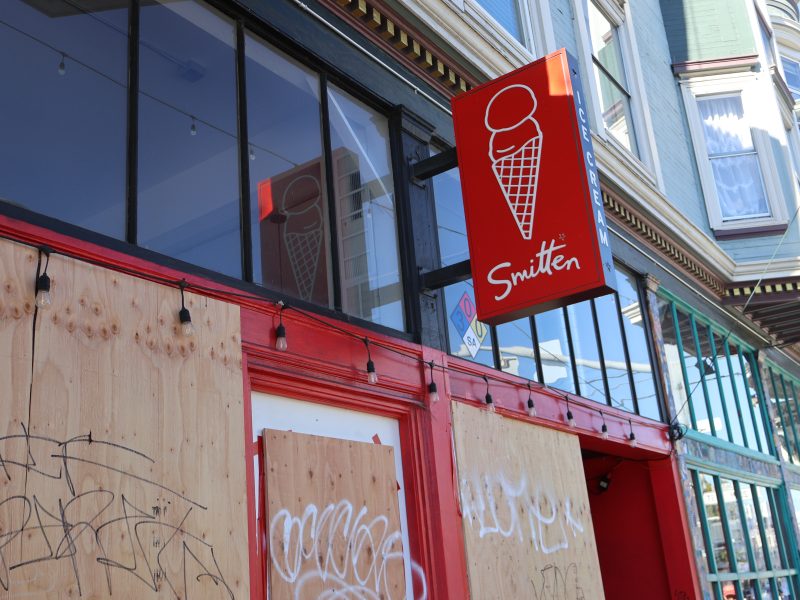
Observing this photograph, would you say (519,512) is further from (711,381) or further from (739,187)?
(739,187)

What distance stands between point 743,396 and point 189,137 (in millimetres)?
11236

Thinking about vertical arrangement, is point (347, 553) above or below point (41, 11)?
below

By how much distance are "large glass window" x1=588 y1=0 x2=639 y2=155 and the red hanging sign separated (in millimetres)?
5100

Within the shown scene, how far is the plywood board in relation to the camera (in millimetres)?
3625

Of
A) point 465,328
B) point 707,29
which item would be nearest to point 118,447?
point 465,328

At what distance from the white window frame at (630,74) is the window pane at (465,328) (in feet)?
14.8

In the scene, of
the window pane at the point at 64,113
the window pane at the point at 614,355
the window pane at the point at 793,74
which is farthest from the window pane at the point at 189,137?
the window pane at the point at 793,74

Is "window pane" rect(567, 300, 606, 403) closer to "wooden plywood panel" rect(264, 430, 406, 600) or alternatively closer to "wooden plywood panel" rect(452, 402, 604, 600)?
"wooden plywood panel" rect(452, 402, 604, 600)

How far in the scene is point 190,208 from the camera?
512 cm

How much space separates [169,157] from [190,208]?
326mm

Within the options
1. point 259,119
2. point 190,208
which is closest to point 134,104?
point 190,208

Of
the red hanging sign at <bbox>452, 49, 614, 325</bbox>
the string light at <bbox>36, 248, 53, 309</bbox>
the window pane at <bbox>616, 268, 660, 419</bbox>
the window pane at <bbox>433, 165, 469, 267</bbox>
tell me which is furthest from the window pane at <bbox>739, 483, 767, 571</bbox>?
the string light at <bbox>36, 248, 53, 309</bbox>

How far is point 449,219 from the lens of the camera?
7.56m

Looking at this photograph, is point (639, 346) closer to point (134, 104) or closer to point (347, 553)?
point (347, 553)
